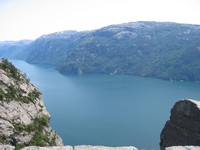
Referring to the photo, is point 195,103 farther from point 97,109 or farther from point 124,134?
point 97,109

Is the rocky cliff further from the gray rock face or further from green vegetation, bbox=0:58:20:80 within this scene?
the gray rock face

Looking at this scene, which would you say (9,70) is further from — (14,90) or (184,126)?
(184,126)

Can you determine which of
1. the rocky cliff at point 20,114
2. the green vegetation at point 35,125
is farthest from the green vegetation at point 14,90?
the green vegetation at point 35,125

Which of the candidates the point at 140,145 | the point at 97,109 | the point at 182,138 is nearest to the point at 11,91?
the point at 182,138

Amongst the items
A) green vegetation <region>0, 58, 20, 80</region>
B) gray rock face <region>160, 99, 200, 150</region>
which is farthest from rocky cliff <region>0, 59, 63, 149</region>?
gray rock face <region>160, 99, 200, 150</region>

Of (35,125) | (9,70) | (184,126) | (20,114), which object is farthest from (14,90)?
(184,126)

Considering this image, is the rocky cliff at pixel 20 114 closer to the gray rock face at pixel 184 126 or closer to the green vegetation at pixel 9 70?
the green vegetation at pixel 9 70
